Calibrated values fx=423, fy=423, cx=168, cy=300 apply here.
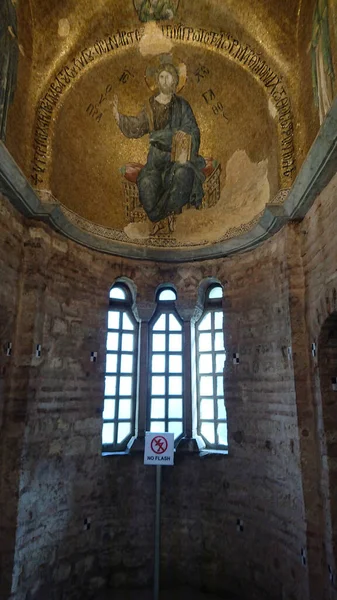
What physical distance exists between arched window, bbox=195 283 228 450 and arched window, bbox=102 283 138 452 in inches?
A: 46.2

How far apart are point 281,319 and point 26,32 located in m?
5.45

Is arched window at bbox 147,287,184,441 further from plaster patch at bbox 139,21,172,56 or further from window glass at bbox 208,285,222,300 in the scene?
plaster patch at bbox 139,21,172,56

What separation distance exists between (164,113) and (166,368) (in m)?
4.53

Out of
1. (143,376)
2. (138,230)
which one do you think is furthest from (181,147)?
(143,376)

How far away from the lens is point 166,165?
25.3ft

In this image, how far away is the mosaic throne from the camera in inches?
304

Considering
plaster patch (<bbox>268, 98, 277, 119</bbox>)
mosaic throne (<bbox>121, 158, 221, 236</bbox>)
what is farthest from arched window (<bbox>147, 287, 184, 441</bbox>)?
plaster patch (<bbox>268, 98, 277, 119</bbox>)

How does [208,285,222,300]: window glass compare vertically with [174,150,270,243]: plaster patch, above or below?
below

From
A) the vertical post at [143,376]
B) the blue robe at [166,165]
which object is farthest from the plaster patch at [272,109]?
the vertical post at [143,376]

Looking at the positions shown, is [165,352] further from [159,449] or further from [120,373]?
[159,449]

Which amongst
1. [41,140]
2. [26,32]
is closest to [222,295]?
[41,140]

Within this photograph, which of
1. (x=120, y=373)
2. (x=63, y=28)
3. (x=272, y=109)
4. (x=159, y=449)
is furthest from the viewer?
(x=120, y=373)

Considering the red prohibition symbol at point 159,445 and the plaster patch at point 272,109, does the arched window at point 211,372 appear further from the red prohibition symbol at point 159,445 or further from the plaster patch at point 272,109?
the plaster patch at point 272,109

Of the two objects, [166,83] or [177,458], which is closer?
[177,458]
